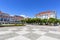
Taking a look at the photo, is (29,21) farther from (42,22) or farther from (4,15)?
(4,15)

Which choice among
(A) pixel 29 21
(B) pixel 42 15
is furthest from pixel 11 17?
(B) pixel 42 15

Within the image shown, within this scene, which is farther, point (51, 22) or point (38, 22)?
point (38, 22)

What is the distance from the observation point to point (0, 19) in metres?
52.6

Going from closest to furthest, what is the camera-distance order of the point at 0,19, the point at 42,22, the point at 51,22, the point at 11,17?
the point at 51,22 → the point at 42,22 → the point at 0,19 → the point at 11,17

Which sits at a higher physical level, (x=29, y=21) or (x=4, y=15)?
(x=4, y=15)

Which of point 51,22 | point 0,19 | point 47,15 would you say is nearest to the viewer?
point 51,22

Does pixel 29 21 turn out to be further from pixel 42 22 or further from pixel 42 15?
pixel 42 15

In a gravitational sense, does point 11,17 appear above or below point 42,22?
above

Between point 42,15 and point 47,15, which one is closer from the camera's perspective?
point 47,15

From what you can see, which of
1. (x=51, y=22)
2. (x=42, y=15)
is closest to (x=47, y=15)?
(x=42, y=15)

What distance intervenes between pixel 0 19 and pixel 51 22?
33.9 meters

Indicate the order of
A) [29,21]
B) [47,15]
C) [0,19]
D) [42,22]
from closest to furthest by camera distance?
1. [42,22]
2. [0,19]
3. [29,21]
4. [47,15]

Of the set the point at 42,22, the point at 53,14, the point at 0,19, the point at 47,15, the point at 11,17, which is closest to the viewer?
the point at 42,22

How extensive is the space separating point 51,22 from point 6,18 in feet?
108
